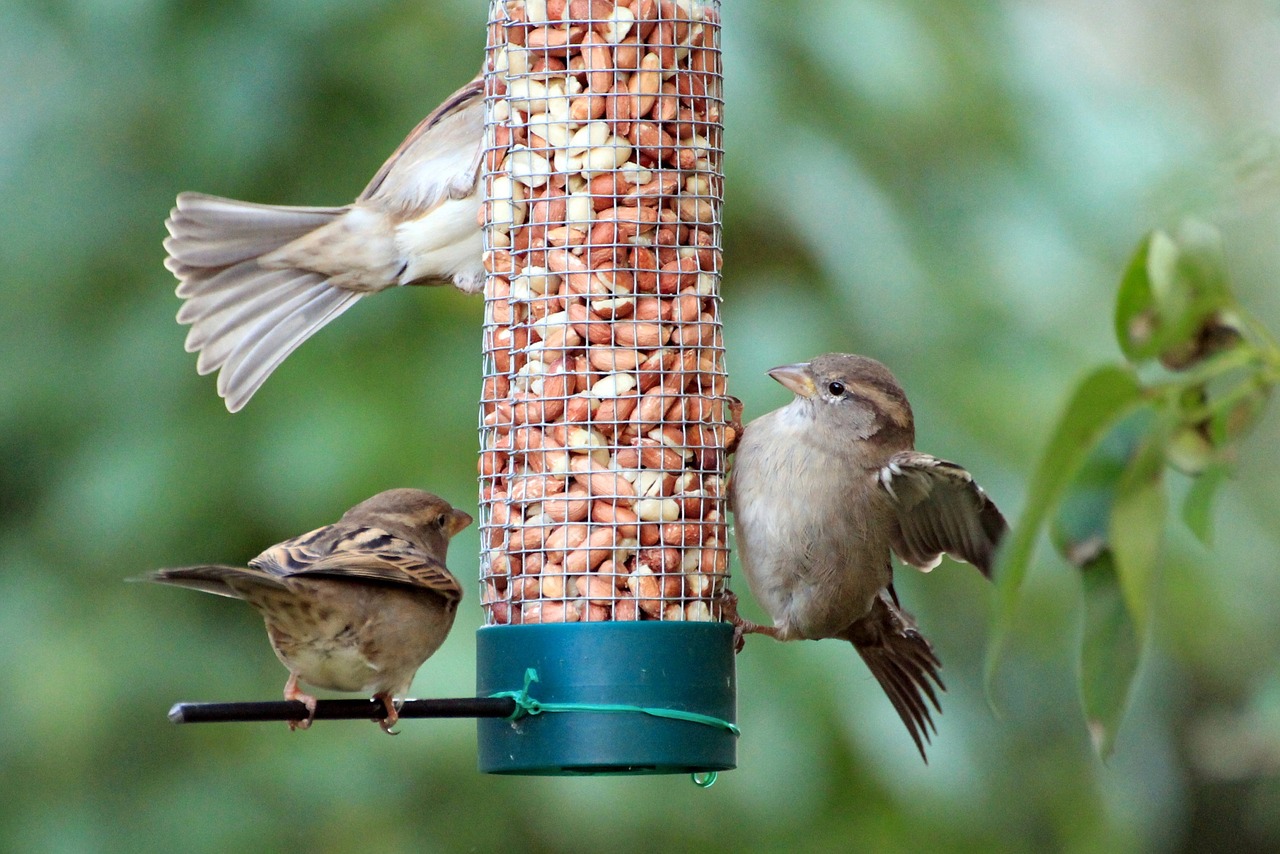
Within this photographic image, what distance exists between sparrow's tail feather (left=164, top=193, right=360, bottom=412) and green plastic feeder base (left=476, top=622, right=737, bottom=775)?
4.02 feet

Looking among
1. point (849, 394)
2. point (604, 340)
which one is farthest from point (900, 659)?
point (604, 340)

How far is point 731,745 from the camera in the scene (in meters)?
3.11

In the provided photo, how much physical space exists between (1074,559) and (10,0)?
4065 mm

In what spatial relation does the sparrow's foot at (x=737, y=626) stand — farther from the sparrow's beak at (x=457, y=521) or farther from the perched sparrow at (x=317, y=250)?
the perched sparrow at (x=317, y=250)

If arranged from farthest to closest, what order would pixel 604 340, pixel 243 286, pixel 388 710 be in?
pixel 243 286, pixel 604 340, pixel 388 710

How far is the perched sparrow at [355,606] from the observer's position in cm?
298

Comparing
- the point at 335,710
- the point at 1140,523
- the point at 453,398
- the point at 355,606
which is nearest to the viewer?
the point at 1140,523

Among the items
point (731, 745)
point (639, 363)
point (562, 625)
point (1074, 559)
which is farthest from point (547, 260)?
point (1074, 559)

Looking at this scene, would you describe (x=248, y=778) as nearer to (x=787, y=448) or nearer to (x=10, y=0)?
(x=787, y=448)

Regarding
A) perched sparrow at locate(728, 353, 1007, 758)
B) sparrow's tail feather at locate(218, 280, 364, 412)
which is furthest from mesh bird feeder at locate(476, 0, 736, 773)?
sparrow's tail feather at locate(218, 280, 364, 412)

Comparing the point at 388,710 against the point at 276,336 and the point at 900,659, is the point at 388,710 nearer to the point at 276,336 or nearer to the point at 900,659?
the point at 276,336

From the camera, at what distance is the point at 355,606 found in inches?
122

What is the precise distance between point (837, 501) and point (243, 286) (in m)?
1.69

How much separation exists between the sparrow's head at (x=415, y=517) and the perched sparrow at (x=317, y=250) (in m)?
0.51
